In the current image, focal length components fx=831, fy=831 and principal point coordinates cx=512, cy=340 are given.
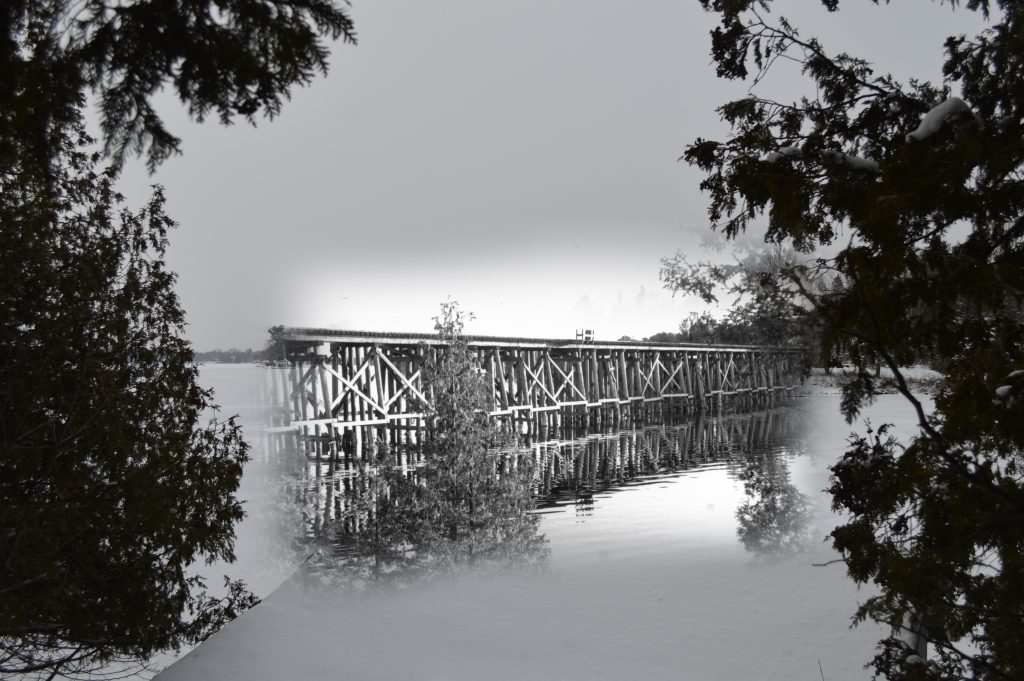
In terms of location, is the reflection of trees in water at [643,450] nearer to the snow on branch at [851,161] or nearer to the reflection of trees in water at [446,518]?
the reflection of trees in water at [446,518]

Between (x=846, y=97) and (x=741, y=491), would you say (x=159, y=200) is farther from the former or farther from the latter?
(x=741, y=491)

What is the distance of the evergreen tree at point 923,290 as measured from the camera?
288 cm

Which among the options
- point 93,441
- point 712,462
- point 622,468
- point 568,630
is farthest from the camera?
point 712,462

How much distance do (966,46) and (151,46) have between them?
362 cm

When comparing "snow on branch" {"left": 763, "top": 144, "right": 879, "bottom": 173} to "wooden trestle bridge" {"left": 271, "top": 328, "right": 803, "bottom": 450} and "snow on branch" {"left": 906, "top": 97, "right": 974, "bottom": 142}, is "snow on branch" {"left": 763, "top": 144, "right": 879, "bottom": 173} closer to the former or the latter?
"snow on branch" {"left": 906, "top": 97, "right": 974, "bottom": 142}

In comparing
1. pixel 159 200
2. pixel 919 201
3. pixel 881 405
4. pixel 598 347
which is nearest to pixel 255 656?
pixel 159 200

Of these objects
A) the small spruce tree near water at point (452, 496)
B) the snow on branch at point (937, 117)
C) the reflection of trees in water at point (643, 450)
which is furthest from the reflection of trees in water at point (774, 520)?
the snow on branch at point (937, 117)

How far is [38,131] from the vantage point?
90.7 inches

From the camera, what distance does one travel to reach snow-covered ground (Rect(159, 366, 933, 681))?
702 cm

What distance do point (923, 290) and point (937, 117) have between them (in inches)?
27.1

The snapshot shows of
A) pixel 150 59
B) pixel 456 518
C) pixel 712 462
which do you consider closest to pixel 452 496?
pixel 456 518

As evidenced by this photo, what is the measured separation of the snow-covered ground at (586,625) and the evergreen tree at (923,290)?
3.76 m

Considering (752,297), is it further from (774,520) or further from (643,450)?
(643,450)

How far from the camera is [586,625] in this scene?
27.0 ft
